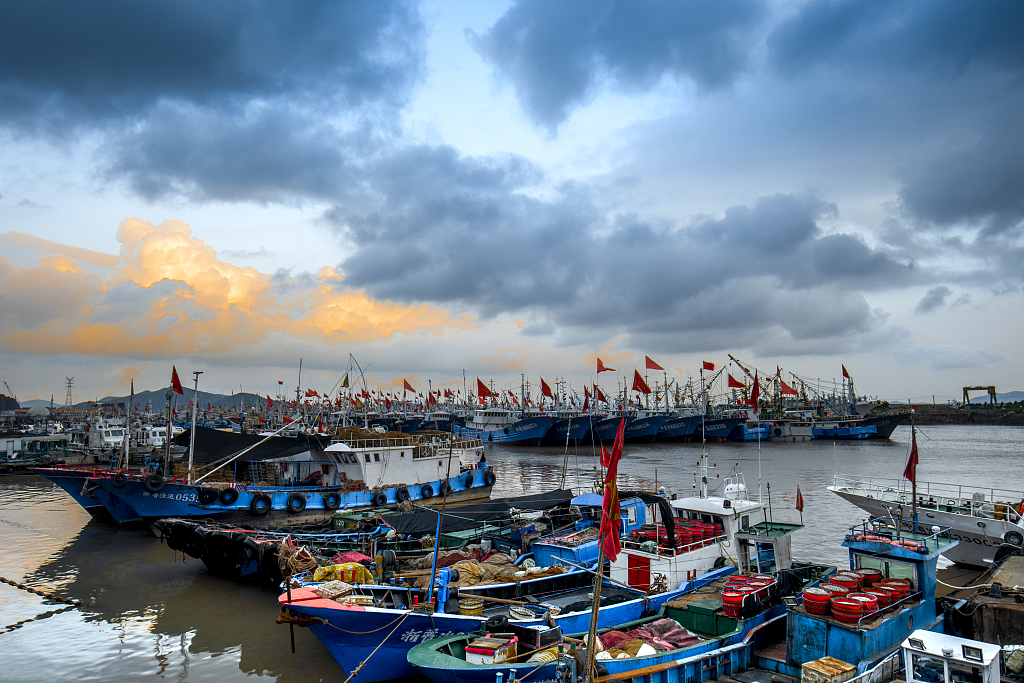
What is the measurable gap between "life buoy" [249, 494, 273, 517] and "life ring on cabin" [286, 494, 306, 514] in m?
0.83

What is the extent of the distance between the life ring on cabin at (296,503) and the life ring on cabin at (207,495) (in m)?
2.97

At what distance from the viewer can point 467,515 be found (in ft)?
64.0

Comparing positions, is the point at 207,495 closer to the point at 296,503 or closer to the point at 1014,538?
the point at 296,503

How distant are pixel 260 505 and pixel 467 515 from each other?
10.9 m

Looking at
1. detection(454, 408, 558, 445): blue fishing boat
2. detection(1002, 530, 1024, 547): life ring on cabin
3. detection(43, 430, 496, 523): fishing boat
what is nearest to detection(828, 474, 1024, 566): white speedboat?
detection(1002, 530, 1024, 547): life ring on cabin

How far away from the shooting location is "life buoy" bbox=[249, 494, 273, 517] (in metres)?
24.5

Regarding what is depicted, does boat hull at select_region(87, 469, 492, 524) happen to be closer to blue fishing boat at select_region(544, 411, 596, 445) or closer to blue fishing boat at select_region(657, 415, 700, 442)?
blue fishing boat at select_region(544, 411, 596, 445)

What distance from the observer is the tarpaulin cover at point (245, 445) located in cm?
2850

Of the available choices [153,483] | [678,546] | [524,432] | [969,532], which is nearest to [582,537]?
[678,546]

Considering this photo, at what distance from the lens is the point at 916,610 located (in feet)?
35.6

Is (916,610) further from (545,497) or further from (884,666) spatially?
(545,497)

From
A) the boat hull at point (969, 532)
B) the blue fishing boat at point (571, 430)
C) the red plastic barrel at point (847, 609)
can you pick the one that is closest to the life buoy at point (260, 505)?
the red plastic barrel at point (847, 609)

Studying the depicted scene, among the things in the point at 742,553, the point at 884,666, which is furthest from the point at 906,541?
the point at 884,666

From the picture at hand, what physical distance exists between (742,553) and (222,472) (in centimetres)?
2558
